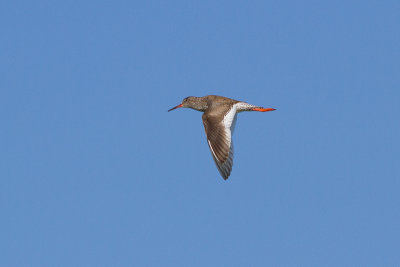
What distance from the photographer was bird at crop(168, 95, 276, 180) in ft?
82.4

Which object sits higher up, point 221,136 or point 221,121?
point 221,121

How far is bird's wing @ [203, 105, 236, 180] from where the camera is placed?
25031mm

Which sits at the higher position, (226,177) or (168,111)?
(168,111)

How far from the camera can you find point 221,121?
27.3m

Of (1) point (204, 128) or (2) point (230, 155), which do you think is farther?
(1) point (204, 128)

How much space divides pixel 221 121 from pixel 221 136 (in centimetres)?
140

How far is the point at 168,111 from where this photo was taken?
34312 millimetres

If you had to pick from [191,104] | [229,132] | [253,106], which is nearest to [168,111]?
[191,104]

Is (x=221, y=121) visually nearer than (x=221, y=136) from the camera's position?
No

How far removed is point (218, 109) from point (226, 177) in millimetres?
4870

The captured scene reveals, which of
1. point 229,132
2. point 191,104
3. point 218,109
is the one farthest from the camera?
point 191,104

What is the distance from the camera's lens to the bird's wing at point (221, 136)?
82.1 feet

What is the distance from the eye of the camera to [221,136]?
26.0 meters

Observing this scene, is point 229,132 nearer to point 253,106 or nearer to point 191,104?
point 253,106
